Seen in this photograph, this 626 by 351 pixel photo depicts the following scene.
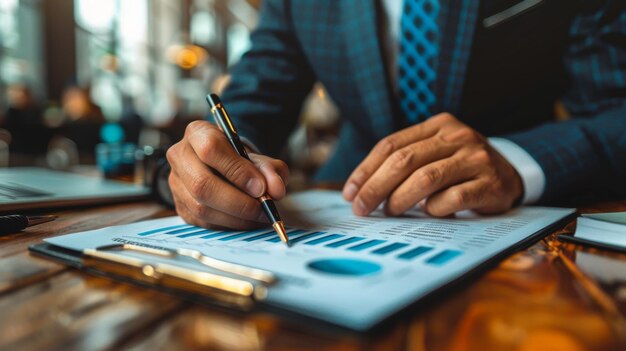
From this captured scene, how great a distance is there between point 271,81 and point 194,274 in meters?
0.72

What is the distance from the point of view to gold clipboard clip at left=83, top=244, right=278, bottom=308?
0.22 meters

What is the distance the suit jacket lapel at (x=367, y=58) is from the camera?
2.58ft

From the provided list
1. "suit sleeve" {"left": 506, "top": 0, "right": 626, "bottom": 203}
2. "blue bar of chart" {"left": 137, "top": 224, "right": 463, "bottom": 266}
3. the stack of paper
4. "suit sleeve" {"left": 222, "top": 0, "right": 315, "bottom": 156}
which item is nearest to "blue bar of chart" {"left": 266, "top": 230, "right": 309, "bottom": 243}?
"blue bar of chart" {"left": 137, "top": 224, "right": 463, "bottom": 266}

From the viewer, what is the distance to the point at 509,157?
0.55 meters

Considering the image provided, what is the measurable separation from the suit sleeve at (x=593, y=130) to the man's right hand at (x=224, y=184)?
1.16ft

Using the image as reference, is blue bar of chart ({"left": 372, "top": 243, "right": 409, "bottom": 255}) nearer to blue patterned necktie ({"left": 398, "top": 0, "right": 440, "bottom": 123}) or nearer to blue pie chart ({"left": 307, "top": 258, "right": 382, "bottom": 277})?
blue pie chart ({"left": 307, "top": 258, "right": 382, "bottom": 277})

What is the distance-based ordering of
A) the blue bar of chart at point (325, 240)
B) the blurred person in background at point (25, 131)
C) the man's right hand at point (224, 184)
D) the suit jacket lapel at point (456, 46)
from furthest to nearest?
the blurred person in background at point (25, 131) < the suit jacket lapel at point (456, 46) < the man's right hand at point (224, 184) < the blue bar of chart at point (325, 240)

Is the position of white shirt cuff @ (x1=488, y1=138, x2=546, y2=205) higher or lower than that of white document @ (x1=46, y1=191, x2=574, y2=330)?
higher

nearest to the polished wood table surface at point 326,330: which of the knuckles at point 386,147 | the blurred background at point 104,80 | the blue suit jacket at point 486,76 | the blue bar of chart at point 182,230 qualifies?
the blue bar of chart at point 182,230

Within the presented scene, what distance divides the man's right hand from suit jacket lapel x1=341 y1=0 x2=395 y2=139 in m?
0.44

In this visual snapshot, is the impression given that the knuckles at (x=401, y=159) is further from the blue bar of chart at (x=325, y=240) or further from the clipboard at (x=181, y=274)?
the clipboard at (x=181, y=274)

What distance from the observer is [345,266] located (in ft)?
0.89

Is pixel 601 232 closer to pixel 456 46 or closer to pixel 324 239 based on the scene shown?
pixel 324 239

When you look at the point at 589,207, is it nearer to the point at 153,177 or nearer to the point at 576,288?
the point at 576,288
